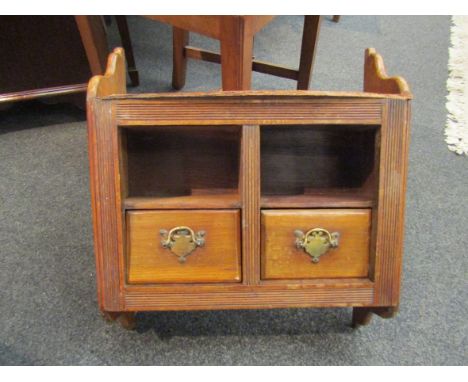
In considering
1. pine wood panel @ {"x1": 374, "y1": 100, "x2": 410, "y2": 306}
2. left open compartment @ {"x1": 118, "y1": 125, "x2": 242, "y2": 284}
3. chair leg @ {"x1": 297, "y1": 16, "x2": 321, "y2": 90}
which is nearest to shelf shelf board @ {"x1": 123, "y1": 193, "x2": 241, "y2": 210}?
left open compartment @ {"x1": 118, "y1": 125, "x2": 242, "y2": 284}

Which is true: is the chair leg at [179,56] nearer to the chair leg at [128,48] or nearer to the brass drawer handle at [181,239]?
the chair leg at [128,48]

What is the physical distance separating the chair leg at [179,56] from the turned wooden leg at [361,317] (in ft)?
3.46

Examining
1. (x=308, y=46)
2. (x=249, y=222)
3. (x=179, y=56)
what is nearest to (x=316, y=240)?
(x=249, y=222)

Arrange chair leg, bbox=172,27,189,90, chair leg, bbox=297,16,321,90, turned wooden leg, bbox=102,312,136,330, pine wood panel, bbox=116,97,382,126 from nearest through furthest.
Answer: pine wood panel, bbox=116,97,382,126 → turned wooden leg, bbox=102,312,136,330 → chair leg, bbox=297,16,321,90 → chair leg, bbox=172,27,189,90

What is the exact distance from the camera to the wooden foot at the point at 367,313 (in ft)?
2.45

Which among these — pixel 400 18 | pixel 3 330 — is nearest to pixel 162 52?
pixel 400 18

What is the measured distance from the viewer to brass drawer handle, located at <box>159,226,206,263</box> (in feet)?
2.35

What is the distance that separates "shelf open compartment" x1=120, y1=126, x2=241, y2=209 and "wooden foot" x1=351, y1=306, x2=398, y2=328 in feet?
0.99

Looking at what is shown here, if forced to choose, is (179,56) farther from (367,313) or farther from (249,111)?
(367,313)

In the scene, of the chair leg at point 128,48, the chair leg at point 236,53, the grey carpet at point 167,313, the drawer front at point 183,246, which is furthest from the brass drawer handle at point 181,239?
the chair leg at point 128,48

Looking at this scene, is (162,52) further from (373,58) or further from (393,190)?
(393,190)

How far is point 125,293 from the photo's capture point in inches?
28.3

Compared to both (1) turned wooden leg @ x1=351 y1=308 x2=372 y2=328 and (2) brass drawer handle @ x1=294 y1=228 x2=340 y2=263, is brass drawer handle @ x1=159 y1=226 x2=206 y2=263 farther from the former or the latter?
(1) turned wooden leg @ x1=351 y1=308 x2=372 y2=328

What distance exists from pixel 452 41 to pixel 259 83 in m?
0.93
